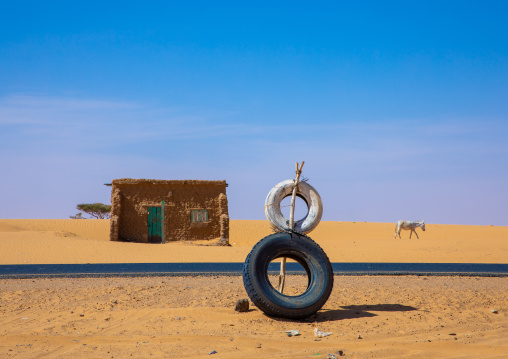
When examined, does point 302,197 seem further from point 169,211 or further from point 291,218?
point 169,211

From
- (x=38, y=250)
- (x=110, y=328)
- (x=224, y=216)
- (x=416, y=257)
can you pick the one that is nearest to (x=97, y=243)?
(x=38, y=250)

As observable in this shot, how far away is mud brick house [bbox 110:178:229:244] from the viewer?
89.7 feet

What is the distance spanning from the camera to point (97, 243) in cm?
2612

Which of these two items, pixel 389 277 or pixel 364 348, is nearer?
pixel 364 348

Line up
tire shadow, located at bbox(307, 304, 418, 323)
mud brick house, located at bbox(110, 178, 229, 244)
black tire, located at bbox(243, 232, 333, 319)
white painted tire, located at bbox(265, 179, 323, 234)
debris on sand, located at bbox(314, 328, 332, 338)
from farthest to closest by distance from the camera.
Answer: mud brick house, located at bbox(110, 178, 229, 244) → white painted tire, located at bbox(265, 179, 323, 234) → tire shadow, located at bbox(307, 304, 418, 323) → black tire, located at bbox(243, 232, 333, 319) → debris on sand, located at bbox(314, 328, 332, 338)

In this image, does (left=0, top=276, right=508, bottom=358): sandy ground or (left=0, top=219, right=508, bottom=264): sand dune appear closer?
(left=0, top=276, right=508, bottom=358): sandy ground

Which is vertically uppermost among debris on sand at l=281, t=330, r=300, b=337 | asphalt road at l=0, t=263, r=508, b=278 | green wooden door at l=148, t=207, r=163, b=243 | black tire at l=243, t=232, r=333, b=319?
green wooden door at l=148, t=207, r=163, b=243

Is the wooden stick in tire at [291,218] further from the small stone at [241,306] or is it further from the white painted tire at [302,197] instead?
the small stone at [241,306]

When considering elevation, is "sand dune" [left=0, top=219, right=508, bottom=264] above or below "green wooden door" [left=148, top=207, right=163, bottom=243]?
below

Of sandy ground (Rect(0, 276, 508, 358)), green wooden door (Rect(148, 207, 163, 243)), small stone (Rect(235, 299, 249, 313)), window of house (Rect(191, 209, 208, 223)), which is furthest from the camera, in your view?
window of house (Rect(191, 209, 208, 223))

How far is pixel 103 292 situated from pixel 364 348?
638cm

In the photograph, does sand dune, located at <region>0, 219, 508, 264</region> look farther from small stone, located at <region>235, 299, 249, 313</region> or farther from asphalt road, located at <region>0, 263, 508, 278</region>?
small stone, located at <region>235, 299, 249, 313</region>

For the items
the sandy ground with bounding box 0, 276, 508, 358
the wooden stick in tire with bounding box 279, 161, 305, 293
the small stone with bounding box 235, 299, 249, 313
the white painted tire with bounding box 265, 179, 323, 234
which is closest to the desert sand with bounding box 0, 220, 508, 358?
the sandy ground with bounding box 0, 276, 508, 358

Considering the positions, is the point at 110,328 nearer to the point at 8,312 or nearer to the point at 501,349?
the point at 8,312
